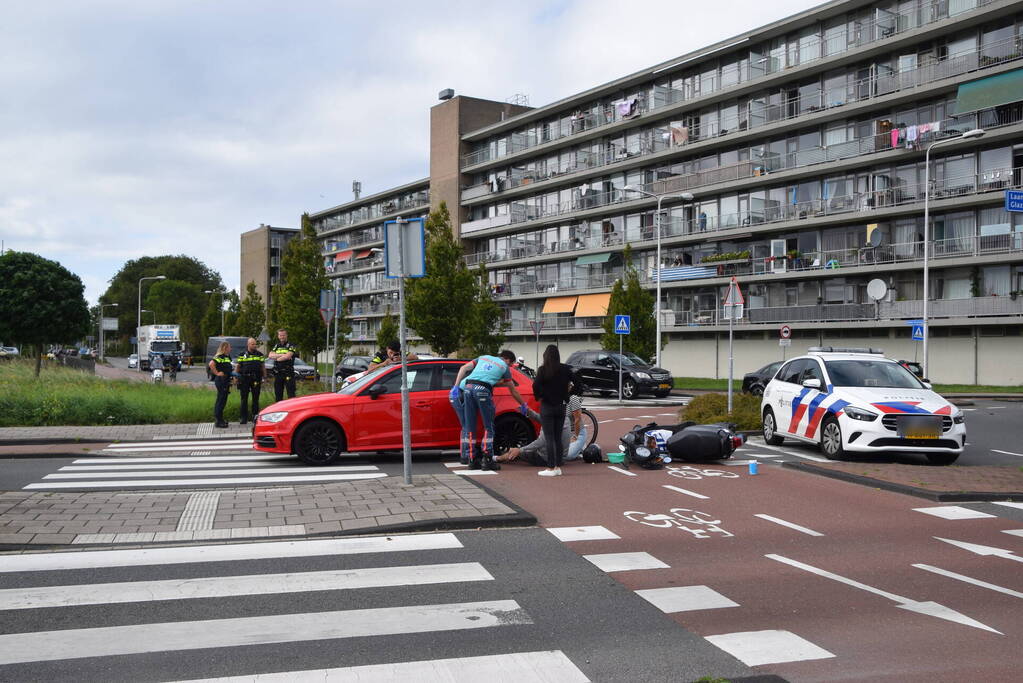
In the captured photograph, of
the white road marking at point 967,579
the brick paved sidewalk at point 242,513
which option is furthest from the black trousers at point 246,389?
the white road marking at point 967,579

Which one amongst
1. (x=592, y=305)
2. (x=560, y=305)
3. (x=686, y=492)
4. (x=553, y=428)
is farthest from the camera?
(x=560, y=305)

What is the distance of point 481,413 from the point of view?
11.5 metres

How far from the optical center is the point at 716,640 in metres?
4.81

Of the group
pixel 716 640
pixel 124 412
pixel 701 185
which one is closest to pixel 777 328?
pixel 701 185

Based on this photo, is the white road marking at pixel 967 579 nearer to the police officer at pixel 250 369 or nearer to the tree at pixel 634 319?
the police officer at pixel 250 369

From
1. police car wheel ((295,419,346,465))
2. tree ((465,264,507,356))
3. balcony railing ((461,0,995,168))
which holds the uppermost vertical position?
balcony railing ((461,0,995,168))

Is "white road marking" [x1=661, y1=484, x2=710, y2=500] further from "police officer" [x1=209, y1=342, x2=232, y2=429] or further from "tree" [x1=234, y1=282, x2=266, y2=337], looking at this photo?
"tree" [x1=234, y1=282, x2=266, y2=337]

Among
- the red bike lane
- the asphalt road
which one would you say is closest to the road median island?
the red bike lane

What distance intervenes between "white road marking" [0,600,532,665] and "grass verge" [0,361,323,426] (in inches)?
558

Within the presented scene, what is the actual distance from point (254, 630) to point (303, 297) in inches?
1546

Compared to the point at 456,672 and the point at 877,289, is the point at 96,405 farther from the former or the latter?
the point at 877,289

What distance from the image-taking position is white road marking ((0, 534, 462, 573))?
6383 millimetres

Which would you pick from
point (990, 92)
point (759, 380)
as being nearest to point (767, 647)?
point (759, 380)

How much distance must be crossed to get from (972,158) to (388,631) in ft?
130
